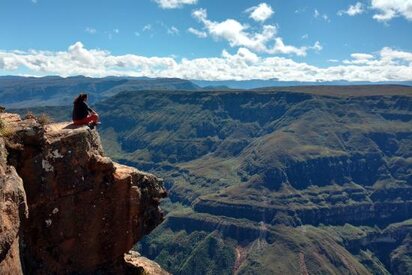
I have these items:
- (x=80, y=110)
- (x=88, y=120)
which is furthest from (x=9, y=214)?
(x=80, y=110)

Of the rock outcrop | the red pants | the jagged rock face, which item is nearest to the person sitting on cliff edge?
the red pants

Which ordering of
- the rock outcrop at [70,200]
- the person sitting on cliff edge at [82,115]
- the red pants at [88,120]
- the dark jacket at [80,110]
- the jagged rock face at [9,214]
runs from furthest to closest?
the dark jacket at [80,110], the person sitting on cliff edge at [82,115], the red pants at [88,120], the rock outcrop at [70,200], the jagged rock face at [9,214]

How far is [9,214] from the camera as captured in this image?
1015 inches

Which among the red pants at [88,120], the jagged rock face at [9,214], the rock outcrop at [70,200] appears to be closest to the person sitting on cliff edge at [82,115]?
the red pants at [88,120]

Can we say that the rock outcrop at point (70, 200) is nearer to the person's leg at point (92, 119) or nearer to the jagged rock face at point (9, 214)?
the jagged rock face at point (9, 214)

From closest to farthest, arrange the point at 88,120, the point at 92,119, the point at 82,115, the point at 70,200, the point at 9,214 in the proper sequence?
the point at 9,214, the point at 70,200, the point at 88,120, the point at 82,115, the point at 92,119

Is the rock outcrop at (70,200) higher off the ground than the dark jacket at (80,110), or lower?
lower

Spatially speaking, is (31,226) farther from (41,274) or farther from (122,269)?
(122,269)

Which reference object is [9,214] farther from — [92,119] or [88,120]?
[92,119]

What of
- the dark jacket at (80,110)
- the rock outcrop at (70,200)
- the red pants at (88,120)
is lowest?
the rock outcrop at (70,200)

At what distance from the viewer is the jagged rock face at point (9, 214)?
24438 mm

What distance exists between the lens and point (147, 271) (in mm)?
42625

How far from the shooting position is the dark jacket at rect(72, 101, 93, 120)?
41.6 meters

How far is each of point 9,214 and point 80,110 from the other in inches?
677
